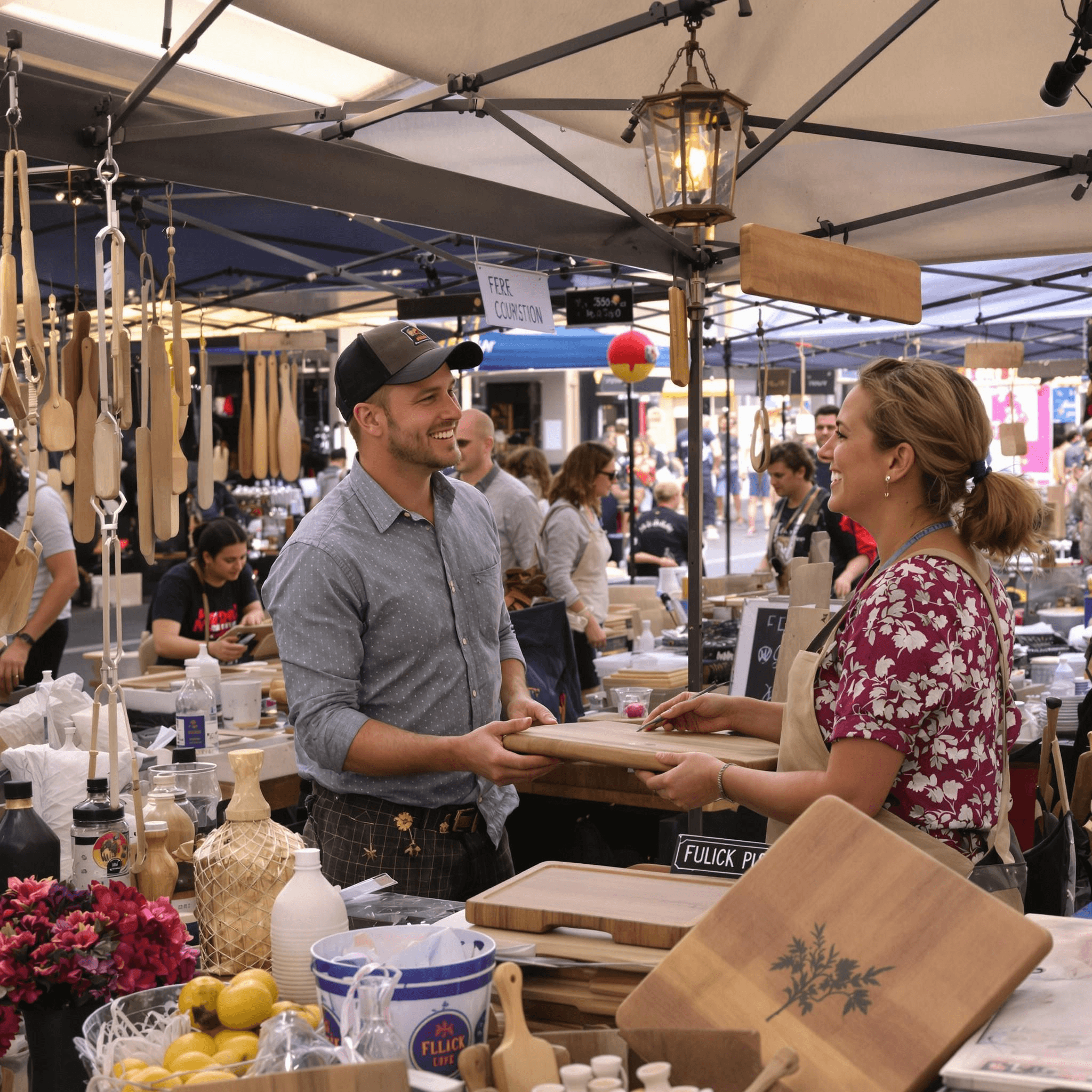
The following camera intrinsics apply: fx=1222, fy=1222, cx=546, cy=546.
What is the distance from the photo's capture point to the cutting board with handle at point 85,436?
2.87m

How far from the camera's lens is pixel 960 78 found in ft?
10.2

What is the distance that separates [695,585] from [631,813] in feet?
2.31

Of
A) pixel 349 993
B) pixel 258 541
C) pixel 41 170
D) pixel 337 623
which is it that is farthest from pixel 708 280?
pixel 258 541

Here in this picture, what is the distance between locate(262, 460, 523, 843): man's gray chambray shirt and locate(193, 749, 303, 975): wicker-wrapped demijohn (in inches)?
14.3

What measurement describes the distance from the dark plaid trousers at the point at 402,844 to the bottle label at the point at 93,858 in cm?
46

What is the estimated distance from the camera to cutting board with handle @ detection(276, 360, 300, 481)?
22.6 ft

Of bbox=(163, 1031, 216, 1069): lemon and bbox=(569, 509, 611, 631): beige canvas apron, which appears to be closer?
bbox=(163, 1031, 216, 1069): lemon

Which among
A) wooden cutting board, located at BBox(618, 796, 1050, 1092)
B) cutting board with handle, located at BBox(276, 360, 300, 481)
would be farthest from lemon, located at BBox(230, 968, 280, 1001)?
cutting board with handle, located at BBox(276, 360, 300, 481)

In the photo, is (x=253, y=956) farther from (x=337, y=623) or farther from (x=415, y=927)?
(x=337, y=623)

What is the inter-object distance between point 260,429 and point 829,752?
5.69 m

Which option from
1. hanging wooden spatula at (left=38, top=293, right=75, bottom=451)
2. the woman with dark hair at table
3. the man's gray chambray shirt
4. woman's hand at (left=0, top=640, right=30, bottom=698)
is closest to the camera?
the man's gray chambray shirt

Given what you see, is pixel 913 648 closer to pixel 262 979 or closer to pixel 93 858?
pixel 262 979

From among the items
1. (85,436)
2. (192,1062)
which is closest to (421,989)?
(192,1062)

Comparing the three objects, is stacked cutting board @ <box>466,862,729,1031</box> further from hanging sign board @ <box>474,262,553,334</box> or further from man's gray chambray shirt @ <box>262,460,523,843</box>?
hanging sign board @ <box>474,262,553,334</box>
